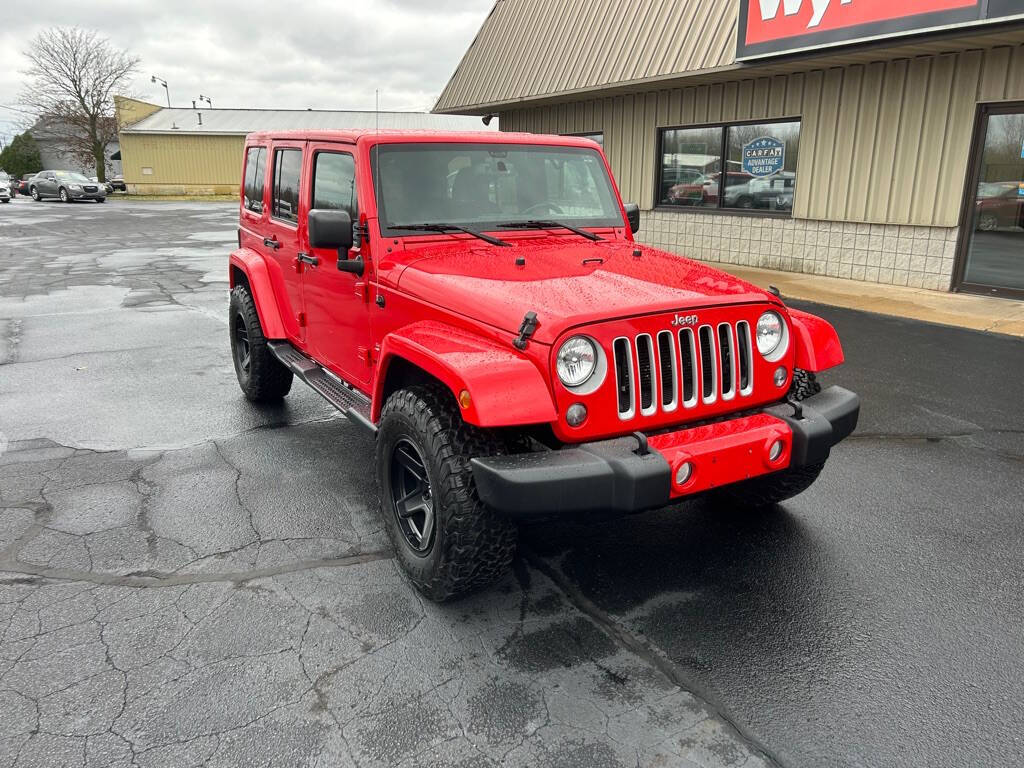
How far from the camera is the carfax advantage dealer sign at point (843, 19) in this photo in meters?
7.96

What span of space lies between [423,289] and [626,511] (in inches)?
53.3

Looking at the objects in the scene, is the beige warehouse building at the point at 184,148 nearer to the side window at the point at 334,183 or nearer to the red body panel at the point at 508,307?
the side window at the point at 334,183

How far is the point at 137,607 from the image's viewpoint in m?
3.13

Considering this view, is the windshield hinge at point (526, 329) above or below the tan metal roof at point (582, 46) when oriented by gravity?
below

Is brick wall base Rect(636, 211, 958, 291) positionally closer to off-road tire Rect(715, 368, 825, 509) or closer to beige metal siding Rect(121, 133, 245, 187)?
off-road tire Rect(715, 368, 825, 509)

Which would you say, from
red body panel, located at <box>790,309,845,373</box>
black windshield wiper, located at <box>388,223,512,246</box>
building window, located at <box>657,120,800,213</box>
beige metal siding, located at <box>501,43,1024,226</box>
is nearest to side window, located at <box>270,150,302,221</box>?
black windshield wiper, located at <box>388,223,512,246</box>

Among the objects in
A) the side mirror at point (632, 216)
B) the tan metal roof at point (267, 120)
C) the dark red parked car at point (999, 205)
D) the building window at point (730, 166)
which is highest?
the tan metal roof at point (267, 120)

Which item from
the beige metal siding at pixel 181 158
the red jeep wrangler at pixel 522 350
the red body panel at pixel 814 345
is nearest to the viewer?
the red jeep wrangler at pixel 522 350

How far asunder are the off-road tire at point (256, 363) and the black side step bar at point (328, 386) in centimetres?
19

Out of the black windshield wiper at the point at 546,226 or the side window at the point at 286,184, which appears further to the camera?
the side window at the point at 286,184

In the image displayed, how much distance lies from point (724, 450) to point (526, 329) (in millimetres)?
863

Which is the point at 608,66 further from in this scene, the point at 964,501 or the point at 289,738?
the point at 289,738

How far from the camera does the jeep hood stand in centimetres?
289

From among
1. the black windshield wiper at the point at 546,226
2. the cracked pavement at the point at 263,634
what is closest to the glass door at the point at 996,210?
the black windshield wiper at the point at 546,226
